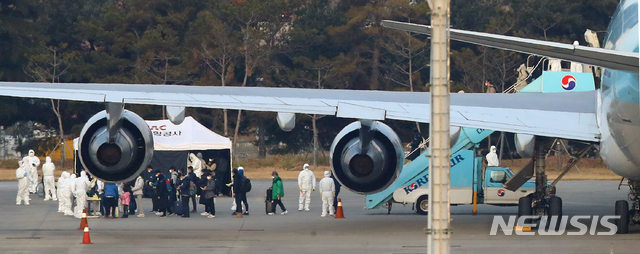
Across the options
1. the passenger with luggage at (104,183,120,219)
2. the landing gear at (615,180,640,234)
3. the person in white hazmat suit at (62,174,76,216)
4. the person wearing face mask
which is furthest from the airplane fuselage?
the person in white hazmat suit at (62,174,76,216)

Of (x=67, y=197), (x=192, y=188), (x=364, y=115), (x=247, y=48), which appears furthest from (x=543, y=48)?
(x=247, y=48)

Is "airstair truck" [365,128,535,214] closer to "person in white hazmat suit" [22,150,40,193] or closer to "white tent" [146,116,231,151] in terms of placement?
"white tent" [146,116,231,151]

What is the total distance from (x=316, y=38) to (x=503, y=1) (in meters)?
16.0

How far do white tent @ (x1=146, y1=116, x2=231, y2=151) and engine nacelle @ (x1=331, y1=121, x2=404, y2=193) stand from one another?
15.4m

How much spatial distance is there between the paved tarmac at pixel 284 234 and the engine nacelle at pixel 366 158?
1334 mm

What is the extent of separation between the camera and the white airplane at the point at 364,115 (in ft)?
52.2

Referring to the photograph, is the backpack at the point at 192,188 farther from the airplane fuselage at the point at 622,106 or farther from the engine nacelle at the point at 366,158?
the airplane fuselage at the point at 622,106

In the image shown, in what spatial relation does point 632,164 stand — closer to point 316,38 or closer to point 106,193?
point 106,193

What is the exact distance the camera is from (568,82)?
2533 centimetres

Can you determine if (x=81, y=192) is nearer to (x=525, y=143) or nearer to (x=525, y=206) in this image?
(x=525, y=206)

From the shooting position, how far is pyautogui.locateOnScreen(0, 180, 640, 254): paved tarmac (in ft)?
57.3

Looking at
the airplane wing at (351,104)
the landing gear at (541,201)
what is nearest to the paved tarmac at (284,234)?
the landing gear at (541,201)

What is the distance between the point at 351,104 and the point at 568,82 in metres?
11.6

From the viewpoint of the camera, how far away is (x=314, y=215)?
25625mm
